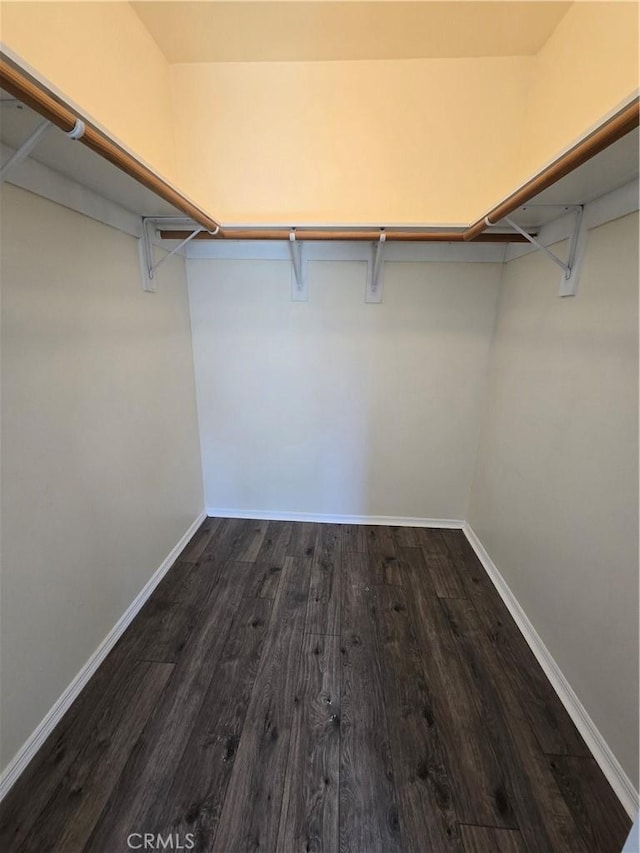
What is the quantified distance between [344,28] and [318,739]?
303cm

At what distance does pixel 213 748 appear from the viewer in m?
1.15

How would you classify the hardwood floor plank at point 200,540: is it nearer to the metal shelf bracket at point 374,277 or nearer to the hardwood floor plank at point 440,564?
the hardwood floor plank at point 440,564

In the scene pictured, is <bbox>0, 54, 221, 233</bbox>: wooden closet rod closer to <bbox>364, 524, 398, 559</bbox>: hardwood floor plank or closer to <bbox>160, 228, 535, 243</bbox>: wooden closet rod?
<bbox>160, 228, 535, 243</bbox>: wooden closet rod

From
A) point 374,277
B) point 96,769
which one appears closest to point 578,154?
point 374,277

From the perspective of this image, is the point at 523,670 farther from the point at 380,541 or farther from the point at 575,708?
the point at 380,541

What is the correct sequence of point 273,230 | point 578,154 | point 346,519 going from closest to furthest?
point 578,154 < point 273,230 < point 346,519

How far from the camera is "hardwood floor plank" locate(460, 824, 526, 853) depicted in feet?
3.09

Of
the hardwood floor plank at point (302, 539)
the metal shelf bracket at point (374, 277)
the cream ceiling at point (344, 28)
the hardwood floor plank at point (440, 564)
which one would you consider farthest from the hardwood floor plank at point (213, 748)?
the cream ceiling at point (344, 28)

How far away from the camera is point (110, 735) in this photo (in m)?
1.19

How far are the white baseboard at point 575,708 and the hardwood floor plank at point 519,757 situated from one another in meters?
0.18

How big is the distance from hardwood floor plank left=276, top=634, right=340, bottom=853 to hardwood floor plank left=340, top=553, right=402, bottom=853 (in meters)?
0.03

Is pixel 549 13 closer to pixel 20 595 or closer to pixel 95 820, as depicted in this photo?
pixel 20 595

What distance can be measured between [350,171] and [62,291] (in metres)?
1.59

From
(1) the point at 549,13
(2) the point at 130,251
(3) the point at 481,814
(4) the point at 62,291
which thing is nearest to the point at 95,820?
(3) the point at 481,814
